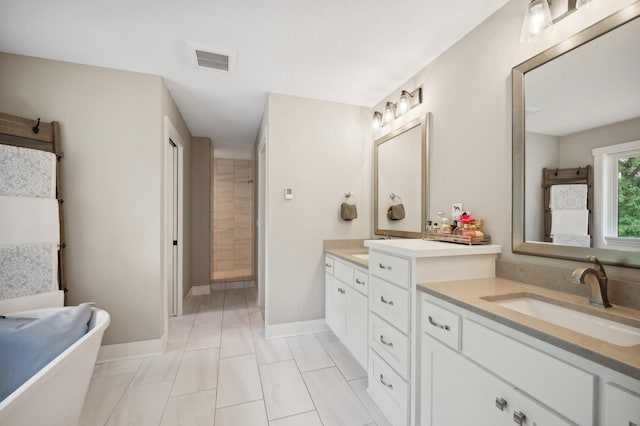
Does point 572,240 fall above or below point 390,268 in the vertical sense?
above

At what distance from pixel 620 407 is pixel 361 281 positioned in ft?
4.66

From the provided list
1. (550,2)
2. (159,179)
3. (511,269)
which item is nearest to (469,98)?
(550,2)

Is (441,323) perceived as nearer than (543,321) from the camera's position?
No

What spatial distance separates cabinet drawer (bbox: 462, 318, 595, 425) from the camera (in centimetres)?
68

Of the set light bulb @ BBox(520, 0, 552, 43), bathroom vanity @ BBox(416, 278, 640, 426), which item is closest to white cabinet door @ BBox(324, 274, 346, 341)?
bathroom vanity @ BBox(416, 278, 640, 426)

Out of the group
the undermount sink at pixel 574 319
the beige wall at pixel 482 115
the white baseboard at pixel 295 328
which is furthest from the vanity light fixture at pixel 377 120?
the white baseboard at pixel 295 328

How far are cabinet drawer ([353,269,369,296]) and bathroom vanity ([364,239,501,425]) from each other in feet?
0.66

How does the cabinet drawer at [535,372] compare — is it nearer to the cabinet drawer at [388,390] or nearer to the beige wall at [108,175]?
the cabinet drawer at [388,390]

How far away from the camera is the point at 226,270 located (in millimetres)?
4996

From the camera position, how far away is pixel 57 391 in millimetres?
1149

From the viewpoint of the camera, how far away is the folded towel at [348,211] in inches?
108

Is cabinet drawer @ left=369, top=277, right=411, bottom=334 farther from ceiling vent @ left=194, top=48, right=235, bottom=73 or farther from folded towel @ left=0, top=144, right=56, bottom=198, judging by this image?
folded towel @ left=0, top=144, right=56, bottom=198

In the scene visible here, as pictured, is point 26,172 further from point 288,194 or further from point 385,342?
point 385,342

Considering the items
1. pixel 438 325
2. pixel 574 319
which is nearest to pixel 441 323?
pixel 438 325
